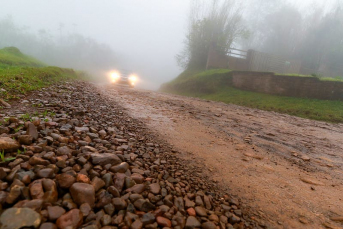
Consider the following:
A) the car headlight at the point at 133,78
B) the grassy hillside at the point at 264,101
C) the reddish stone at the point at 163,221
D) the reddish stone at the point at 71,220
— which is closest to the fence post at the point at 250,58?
the grassy hillside at the point at 264,101

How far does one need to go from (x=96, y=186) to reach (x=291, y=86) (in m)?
12.7

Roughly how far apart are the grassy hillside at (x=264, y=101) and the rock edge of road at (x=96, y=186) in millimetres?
8482

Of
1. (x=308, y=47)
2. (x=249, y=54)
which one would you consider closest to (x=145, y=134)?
(x=249, y=54)

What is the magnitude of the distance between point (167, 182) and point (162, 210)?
0.36m

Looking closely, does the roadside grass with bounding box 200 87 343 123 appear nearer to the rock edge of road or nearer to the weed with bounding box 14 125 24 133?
the rock edge of road

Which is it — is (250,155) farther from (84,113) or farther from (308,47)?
(308,47)

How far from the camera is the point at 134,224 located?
1.25 meters

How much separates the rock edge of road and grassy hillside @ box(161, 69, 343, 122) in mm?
8482

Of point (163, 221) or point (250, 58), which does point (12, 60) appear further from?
point (250, 58)

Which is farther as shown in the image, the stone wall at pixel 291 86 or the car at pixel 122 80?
the car at pixel 122 80

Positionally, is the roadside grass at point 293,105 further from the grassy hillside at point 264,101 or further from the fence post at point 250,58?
the fence post at point 250,58

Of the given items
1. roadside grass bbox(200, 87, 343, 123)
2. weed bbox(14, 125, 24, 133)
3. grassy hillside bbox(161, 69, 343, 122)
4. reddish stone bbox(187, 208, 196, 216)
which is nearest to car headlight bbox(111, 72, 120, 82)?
grassy hillside bbox(161, 69, 343, 122)

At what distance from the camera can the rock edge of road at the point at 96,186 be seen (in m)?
1.20

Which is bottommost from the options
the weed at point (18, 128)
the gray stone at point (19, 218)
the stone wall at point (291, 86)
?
the gray stone at point (19, 218)
